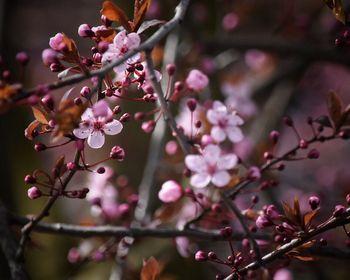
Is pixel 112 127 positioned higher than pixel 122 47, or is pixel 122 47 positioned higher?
pixel 122 47

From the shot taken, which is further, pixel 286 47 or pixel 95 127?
pixel 286 47

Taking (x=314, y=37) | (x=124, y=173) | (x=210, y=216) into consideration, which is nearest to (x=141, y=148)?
(x=124, y=173)

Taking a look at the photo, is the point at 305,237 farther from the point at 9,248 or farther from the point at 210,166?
the point at 9,248

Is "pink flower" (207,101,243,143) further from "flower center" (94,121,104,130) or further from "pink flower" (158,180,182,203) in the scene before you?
"flower center" (94,121,104,130)

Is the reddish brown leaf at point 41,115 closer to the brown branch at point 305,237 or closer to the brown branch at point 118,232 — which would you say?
the brown branch at point 118,232

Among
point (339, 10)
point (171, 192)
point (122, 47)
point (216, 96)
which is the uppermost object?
point (122, 47)

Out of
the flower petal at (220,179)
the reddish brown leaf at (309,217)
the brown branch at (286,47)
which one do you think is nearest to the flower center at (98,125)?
the flower petal at (220,179)

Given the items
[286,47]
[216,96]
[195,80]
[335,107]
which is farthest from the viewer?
[216,96]

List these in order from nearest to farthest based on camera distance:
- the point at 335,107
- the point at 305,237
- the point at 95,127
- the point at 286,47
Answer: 1. the point at 305,237
2. the point at 95,127
3. the point at 335,107
4. the point at 286,47

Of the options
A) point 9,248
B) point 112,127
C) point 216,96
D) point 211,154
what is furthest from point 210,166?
point 216,96
